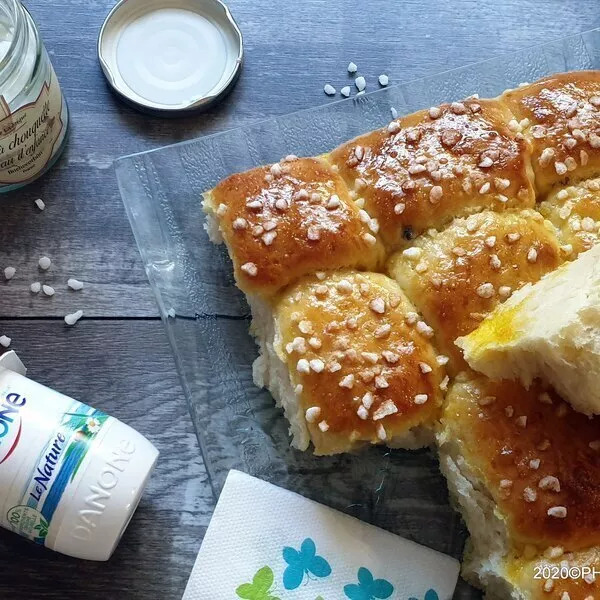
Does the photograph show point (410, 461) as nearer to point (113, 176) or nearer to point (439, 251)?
point (439, 251)

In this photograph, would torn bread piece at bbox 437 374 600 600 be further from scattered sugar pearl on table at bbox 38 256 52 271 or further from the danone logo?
scattered sugar pearl on table at bbox 38 256 52 271

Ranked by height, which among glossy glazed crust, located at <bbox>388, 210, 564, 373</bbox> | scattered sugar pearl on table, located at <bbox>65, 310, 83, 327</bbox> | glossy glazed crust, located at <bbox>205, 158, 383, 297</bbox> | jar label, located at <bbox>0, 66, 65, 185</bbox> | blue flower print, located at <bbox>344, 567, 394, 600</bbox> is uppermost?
jar label, located at <bbox>0, 66, 65, 185</bbox>

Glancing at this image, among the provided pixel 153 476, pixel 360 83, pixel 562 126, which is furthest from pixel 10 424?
pixel 562 126

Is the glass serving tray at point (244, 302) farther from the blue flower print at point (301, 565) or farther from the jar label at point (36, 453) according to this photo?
the jar label at point (36, 453)

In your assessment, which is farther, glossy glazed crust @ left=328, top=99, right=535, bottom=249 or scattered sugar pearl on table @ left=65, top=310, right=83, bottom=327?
scattered sugar pearl on table @ left=65, top=310, right=83, bottom=327

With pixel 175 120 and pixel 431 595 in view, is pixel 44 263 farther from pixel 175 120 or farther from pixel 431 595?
pixel 431 595

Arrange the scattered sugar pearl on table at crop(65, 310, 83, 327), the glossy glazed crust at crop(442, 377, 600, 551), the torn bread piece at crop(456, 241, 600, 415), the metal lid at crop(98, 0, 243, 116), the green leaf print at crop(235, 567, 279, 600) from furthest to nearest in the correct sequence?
1. the metal lid at crop(98, 0, 243, 116)
2. the scattered sugar pearl on table at crop(65, 310, 83, 327)
3. the green leaf print at crop(235, 567, 279, 600)
4. the glossy glazed crust at crop(442, 377, 600, 551)
5. the torn bread piece at crop(456, 241, 600, 415)

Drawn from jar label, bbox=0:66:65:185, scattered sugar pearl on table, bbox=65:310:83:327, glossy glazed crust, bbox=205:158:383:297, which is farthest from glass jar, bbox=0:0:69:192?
glossy glazed crust, bbox=205:158:383:297
